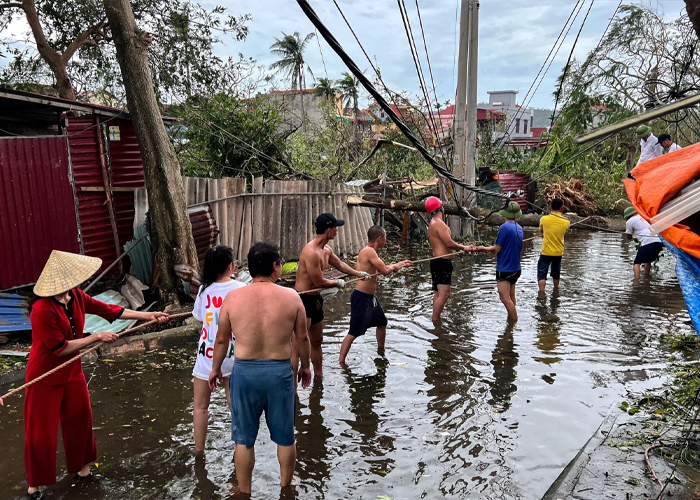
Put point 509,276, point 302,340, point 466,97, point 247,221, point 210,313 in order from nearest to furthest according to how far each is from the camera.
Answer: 1. point 302,340
2. point 210,313
3. point 509,276
4. point 247,221
5. point 466,97

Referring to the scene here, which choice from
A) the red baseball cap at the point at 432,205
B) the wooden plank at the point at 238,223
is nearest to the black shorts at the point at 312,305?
Result: the red baseball cap at the point at 432,205

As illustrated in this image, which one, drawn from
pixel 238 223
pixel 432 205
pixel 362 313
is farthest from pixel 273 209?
pixel 362 313

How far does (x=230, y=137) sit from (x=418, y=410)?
9.06 m

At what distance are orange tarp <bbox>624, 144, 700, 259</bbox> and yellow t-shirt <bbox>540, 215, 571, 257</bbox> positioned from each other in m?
6.16

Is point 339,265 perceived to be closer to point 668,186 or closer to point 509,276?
point 509,276

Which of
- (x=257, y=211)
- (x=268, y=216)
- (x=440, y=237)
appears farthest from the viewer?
(x=268, y=216)

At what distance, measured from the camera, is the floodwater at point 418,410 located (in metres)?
4.21

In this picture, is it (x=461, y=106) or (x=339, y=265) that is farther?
(x=461, y=106)

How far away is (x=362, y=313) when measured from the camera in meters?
6.57

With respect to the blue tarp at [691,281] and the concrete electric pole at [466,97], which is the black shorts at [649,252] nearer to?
the concrete electric pole at [466,97]

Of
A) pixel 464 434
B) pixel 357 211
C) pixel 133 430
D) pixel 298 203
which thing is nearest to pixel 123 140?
pixel 298 203

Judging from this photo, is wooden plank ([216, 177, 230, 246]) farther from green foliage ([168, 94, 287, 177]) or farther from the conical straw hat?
the conical straw hat

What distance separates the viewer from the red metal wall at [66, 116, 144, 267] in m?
9.60

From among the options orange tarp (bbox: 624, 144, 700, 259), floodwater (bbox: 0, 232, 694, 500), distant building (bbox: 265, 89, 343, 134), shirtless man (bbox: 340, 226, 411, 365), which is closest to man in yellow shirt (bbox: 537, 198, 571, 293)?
floodwater (bbox: 0, 232, 694, 500)
